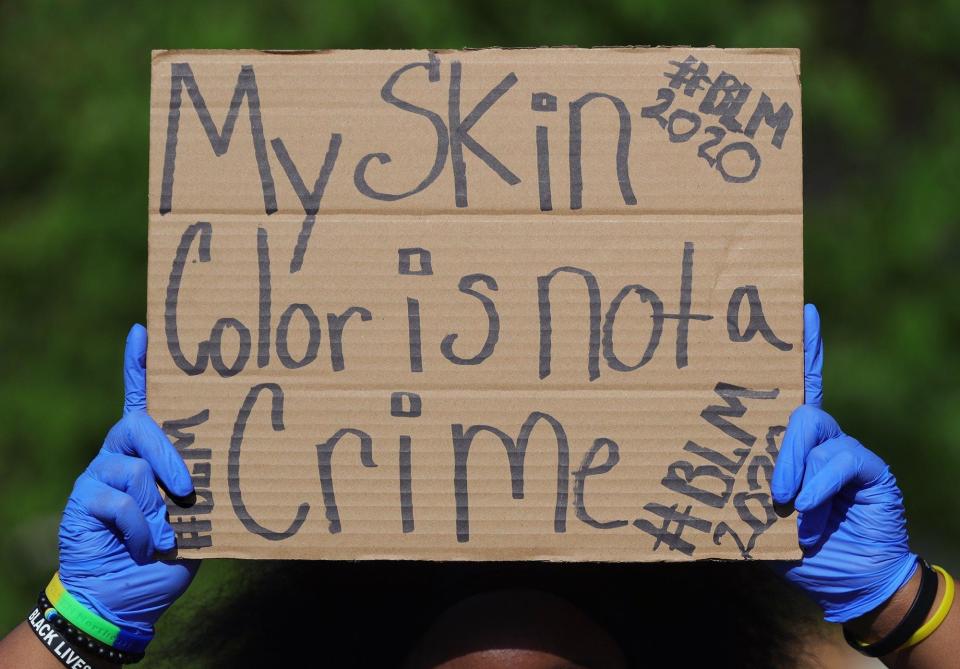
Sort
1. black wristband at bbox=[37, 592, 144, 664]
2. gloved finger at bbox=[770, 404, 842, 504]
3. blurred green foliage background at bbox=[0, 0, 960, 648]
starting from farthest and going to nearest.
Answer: blurred green foliage background at bbox=[0, 0, 960, 648], black wristband at bbox=[37, 592, 144, 664], gloved finger at bbox=[770, 404, 842, 504]

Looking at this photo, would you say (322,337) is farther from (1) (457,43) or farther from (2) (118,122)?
(2) (118,122)

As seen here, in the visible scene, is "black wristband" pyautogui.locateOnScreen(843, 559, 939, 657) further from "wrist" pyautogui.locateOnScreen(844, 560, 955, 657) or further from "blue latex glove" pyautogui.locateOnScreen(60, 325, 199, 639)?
"blue latex glove" pyautogui.locateOnScreen(60, 325, 199, 639)

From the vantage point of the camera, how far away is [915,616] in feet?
5.82

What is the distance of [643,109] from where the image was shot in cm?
167

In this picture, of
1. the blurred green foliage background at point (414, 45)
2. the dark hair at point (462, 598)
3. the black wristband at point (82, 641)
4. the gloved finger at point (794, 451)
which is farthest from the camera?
the blurred green foliage background at point (414, 45)

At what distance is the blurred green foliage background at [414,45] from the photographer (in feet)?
12.2

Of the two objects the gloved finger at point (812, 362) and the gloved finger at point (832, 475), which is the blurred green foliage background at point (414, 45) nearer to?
the gloved finger at point (812, 362)

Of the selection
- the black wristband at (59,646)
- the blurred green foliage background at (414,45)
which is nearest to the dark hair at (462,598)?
the black wristband at (59,646)

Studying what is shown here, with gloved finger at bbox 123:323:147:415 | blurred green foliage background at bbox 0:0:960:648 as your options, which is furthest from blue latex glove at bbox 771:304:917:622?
blurred green foliage background at bbox 0:0:960:648

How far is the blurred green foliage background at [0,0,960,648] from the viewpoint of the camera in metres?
3.73

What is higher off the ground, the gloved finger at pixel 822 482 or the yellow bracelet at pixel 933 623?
the gloved finger at pixel 822 482

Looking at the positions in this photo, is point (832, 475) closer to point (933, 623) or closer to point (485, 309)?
point (933, 623)

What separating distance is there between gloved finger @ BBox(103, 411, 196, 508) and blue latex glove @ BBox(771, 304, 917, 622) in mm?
909

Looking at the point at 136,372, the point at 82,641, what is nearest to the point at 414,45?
the point at 136,372
